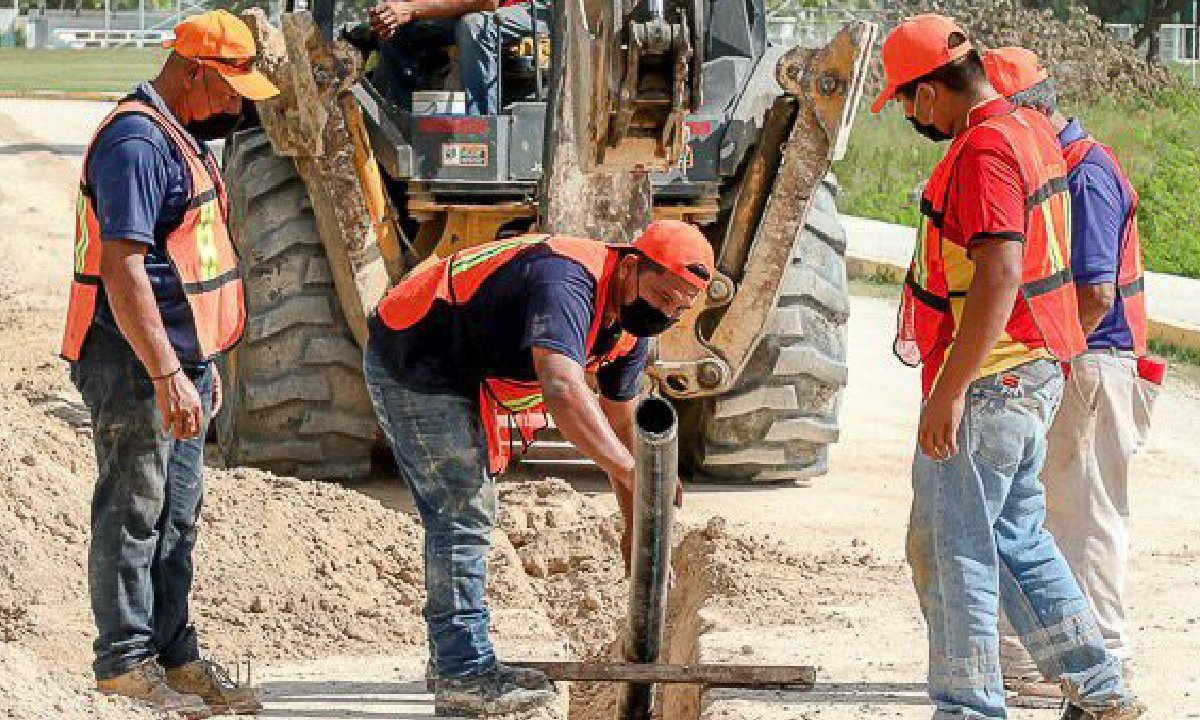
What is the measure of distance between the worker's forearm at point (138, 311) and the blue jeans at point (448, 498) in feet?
2.40

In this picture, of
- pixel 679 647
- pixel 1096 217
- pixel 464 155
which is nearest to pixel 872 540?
→ pixel 679 647

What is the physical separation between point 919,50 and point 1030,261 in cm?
65

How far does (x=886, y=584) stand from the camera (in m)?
8.85

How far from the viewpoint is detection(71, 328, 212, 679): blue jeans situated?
6.55m

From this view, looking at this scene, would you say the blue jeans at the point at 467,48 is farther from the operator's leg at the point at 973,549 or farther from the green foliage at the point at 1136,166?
the green foliage at the point at 1136,166

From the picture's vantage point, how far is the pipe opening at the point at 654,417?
6.39 metres

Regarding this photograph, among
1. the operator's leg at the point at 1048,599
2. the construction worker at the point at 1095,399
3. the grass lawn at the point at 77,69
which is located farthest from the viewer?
the grass lawn at the point at 77,69

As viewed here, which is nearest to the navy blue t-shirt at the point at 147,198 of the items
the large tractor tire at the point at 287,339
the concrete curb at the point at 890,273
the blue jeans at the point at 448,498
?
the blue jeans at the point at 448,498

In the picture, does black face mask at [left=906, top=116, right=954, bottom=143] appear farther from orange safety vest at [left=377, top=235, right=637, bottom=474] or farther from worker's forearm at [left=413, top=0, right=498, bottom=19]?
worker's forearm at [left=413, top=0, right=498, bottom=19]

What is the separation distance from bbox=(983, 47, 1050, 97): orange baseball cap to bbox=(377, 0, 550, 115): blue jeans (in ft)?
10.3

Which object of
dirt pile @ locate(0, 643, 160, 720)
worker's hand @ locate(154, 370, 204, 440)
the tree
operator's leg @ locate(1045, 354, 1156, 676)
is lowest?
the tree

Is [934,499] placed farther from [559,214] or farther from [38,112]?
[38,112]

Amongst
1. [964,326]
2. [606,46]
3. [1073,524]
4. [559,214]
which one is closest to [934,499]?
[964,326]

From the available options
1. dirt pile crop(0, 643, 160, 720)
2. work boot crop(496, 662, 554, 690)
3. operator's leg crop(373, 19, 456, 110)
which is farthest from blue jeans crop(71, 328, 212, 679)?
operator's leg crop(373, 19, 456, 110)
